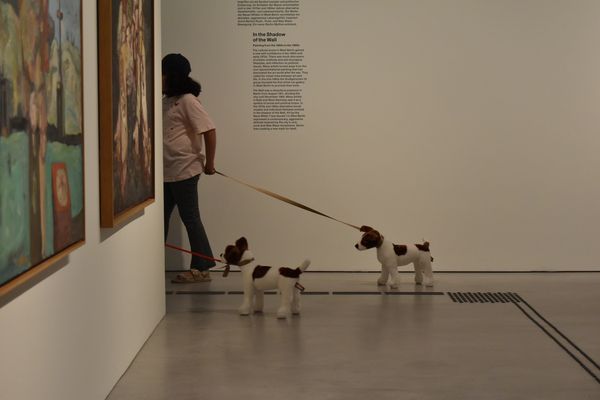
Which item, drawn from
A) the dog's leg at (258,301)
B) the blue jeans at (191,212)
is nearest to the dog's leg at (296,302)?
the dog's leg at (258,301)

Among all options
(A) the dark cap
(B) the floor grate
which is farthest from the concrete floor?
(A) the dark cap

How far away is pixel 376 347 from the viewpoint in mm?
5395

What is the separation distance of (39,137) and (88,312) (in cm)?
112

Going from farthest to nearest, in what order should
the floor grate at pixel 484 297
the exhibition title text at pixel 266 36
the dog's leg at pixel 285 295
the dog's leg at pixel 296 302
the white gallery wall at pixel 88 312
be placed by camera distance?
the exhibition title text at pixel 266 36 < the floor grate at pixel 484 297 < the dog's leg at pixel 296 302 < the dog's leg at pixel 285 295 < the white gallery wall at pixel 88 312

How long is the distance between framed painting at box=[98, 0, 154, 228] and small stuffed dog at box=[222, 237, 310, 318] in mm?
945

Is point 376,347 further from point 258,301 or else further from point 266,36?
point 266,36

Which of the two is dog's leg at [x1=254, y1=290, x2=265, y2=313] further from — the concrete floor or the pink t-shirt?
the pink t-shirt

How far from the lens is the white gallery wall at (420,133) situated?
8.13 meters

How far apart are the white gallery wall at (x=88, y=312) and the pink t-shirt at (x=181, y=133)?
1.67 meters

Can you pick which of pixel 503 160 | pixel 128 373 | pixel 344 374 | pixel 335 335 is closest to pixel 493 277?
pixel 503 160

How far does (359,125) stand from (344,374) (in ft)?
12.0

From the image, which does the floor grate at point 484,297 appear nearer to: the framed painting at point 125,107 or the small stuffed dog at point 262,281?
the small stuffed dog at point 262,281

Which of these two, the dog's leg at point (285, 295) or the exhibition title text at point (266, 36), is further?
the exhibition title text at point (266, 36)

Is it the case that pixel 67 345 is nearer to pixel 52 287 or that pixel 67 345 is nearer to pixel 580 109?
pixel 52 287
